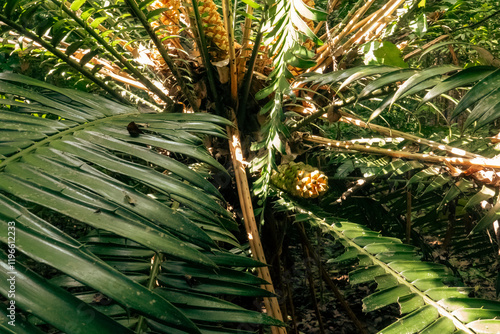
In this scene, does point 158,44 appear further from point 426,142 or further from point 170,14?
point 426,142

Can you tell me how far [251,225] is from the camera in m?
0.73

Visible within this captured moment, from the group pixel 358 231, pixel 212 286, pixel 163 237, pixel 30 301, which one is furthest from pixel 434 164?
pixel 30 301

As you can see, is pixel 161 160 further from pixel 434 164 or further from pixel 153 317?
pixel 434 164

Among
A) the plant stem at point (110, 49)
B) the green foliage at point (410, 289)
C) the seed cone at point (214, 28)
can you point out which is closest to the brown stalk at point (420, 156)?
the green foliage at point (410, 289)

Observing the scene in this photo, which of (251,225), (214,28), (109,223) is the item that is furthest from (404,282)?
(214,28)

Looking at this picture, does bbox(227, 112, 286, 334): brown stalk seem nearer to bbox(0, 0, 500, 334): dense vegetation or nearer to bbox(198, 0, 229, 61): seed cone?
bbox(0, 0, 500, 334): dense vegetation

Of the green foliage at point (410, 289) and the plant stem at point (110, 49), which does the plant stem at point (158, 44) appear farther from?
the green foliage at point (410, 289)

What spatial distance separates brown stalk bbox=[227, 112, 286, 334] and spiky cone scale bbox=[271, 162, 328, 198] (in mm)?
99

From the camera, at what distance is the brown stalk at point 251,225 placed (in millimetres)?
628

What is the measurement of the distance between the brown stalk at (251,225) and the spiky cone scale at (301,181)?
0.10m

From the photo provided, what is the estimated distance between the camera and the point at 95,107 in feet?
2.38

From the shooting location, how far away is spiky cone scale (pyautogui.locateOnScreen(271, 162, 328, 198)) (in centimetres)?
85

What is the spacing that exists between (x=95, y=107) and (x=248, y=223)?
0.39 m

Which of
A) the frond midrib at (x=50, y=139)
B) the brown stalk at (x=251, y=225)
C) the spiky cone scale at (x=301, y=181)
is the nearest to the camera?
the frond midrib at (x=50, y=139)
